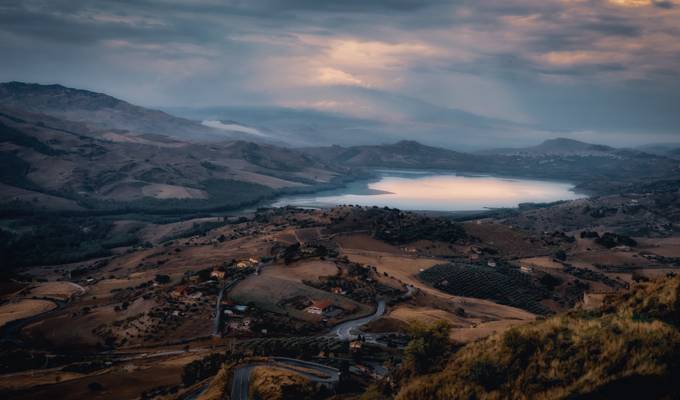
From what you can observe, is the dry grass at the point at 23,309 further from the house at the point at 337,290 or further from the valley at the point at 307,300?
the house at the point at 337,290

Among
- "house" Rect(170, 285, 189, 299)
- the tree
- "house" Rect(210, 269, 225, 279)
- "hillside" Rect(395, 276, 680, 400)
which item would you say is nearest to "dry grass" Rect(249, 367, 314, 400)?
the tree

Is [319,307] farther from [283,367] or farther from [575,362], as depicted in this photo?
[575,362]

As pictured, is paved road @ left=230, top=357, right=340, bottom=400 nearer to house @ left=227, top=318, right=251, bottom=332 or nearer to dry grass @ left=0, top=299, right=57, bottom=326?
house @ left=227, top=318, right=251, bottom=332

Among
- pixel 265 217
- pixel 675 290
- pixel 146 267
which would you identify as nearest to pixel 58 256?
pixel 146 267

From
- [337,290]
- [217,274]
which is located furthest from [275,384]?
[217,274]

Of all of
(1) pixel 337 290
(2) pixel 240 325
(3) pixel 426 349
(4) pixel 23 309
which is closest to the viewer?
(3) pixel 426 349

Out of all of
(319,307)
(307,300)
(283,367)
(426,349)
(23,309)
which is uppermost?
(426,349)

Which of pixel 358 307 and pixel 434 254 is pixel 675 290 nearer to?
pixel 358 307
